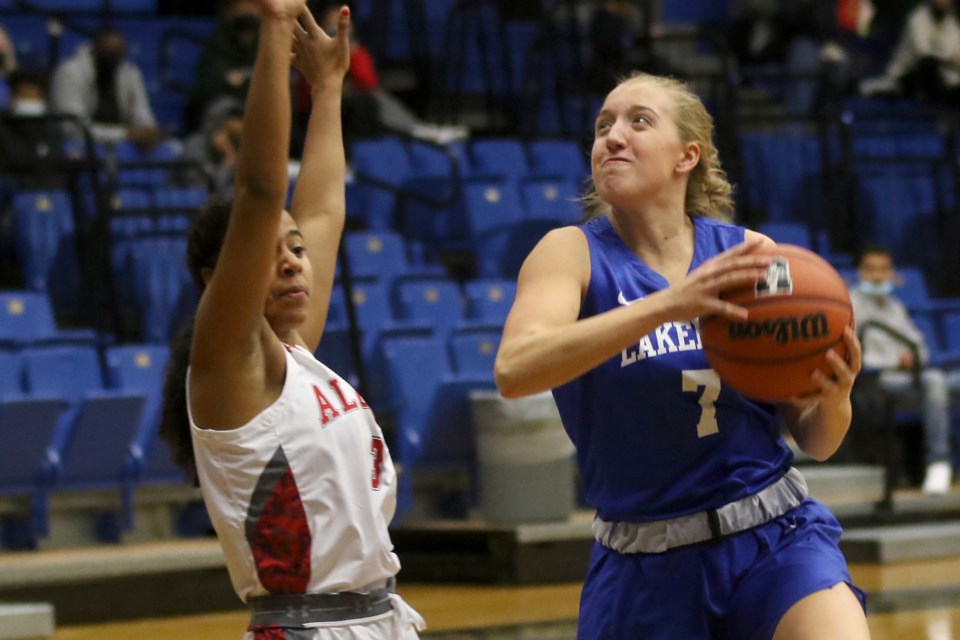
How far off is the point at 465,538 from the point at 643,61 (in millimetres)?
5128

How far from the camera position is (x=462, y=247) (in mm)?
10188

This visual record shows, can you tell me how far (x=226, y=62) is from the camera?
10023mm

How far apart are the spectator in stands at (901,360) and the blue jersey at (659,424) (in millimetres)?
5750

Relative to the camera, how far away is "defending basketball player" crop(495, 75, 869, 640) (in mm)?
3090

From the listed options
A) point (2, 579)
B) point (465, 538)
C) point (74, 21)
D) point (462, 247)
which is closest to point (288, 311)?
point (2, 579)

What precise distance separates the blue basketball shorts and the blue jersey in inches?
A: 3.6

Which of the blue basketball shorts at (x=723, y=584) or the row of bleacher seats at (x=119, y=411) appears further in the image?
the row of bleacher seats at (x=119, y=411)

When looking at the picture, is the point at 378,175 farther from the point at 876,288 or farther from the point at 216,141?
the point at 876,288

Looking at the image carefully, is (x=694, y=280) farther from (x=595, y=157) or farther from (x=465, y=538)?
(x=465, y=538)

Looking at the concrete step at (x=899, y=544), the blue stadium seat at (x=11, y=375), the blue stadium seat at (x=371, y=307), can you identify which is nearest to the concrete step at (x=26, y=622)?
the blue stadium seat at (x=11, y=375)

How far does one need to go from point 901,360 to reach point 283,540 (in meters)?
7.13

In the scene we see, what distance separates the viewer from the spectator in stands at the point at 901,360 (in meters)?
9.04

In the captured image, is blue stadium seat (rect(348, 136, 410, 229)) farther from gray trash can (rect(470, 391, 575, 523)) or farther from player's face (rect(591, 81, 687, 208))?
player's face (rect(591, 81, 687, 208))

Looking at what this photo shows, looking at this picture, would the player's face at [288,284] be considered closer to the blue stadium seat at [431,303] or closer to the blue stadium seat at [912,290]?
the blue stadium seat at [431,303]
